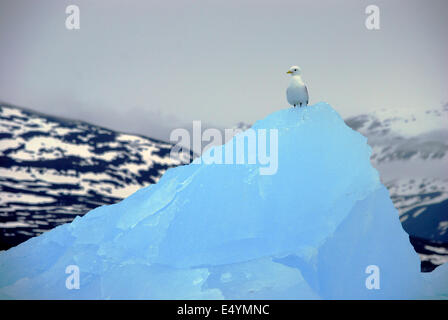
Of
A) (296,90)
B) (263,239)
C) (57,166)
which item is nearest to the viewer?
(263,239)

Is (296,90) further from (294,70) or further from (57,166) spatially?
(57,166)

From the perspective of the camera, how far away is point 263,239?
10781 millimetres

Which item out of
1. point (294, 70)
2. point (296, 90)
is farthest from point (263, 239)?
point (294, 70)

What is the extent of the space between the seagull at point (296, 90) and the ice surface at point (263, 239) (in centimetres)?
28

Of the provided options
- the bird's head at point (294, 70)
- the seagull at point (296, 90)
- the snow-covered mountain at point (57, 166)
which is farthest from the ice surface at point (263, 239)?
the snow-covered mountain at point (57, 166)

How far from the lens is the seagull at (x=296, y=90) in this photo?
1199cm

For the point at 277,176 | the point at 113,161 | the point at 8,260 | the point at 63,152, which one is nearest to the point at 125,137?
the point at 113,161

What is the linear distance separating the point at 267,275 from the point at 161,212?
3399 mm

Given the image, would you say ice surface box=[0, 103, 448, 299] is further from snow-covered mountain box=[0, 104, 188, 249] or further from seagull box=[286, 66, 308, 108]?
snow-covered mountain box=[0, 104, 188, 249]

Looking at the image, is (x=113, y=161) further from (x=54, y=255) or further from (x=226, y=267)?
(x=226, y=267)

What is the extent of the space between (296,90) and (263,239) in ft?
13.8

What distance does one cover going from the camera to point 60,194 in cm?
2459

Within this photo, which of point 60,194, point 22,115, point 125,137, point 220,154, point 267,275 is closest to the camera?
point 267,275

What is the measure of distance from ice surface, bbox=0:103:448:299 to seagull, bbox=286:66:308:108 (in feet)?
0.93
